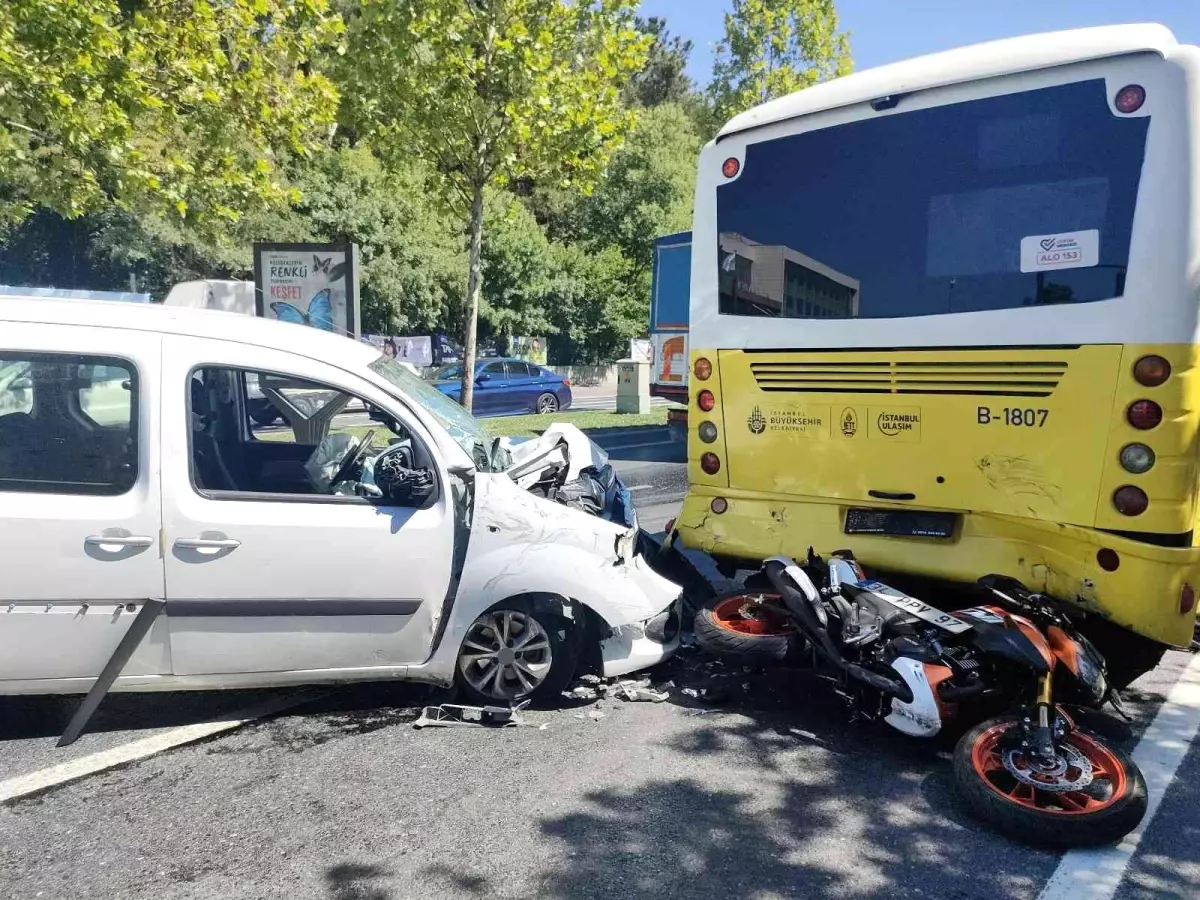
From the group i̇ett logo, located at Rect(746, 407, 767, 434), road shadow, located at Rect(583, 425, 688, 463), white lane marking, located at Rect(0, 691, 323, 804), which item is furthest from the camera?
road shadow, located at Rect(583, 425, 688, 463)

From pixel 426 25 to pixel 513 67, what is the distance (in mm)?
1179

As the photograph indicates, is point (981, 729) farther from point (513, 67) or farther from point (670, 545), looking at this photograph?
point (513, 67)

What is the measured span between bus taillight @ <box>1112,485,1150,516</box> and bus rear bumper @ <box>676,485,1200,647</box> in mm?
126

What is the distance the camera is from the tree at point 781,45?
22.7m

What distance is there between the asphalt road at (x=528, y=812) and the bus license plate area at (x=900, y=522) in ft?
3.08

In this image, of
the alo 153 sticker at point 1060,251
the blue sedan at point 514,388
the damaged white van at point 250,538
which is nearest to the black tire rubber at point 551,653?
the damaged white van at point 250,538

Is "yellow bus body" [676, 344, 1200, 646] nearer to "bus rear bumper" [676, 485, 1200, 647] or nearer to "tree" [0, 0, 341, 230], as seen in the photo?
"bus rear bumper" [676, 485, 1200, 647]

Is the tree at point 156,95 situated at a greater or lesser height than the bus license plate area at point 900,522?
greater

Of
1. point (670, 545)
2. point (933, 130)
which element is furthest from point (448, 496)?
point (933, 130)

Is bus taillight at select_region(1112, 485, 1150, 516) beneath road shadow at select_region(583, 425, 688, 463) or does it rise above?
above

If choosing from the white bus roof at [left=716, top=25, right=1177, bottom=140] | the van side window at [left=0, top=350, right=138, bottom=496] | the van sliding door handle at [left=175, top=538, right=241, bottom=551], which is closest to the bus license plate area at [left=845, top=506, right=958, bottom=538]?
the white bus roof at [left=716, top=25, right=1177, bottom=140]

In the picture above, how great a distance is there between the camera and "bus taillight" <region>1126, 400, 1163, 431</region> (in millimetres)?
3871

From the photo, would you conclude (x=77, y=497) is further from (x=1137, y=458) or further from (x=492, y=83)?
(x=492, y=83)

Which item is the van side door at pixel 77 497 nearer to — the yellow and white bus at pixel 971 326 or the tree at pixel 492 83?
the yellow and white bus at pixel 971 326
